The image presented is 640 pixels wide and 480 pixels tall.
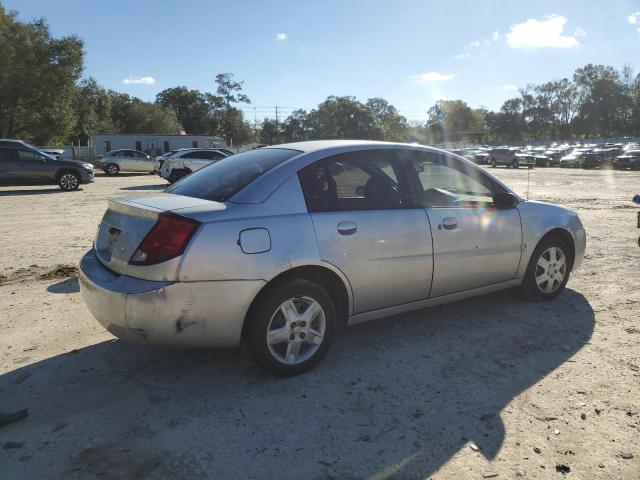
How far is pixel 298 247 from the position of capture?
10.9 ft

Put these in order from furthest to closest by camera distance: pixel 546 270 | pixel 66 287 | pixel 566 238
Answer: pixel 66 287 → pixel 566 238 → pixel 546 270

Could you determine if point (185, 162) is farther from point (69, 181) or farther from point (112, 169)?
point (112, 169)

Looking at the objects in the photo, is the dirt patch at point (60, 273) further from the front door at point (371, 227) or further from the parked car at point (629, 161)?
the parked car at point (629, 161)

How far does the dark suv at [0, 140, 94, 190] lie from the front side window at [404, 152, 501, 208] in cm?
1719

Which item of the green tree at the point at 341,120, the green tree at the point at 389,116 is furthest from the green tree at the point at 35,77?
the green tree at the point at 389,116

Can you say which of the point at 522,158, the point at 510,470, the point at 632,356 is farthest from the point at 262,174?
the point at 522,158

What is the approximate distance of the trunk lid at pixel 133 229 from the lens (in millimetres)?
3086

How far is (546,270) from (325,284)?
2603 mm

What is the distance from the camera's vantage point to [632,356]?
3.85m

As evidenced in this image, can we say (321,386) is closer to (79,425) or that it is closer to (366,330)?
(366,330)

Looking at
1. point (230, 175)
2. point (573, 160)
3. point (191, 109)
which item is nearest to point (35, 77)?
point (230, 175)

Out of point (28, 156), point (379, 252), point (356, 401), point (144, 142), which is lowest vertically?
point (356, 401)

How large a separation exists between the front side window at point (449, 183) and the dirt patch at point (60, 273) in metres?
4.39

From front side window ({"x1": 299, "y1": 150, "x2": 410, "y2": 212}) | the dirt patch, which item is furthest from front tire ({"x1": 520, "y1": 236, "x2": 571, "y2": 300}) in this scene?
the dirt patch
